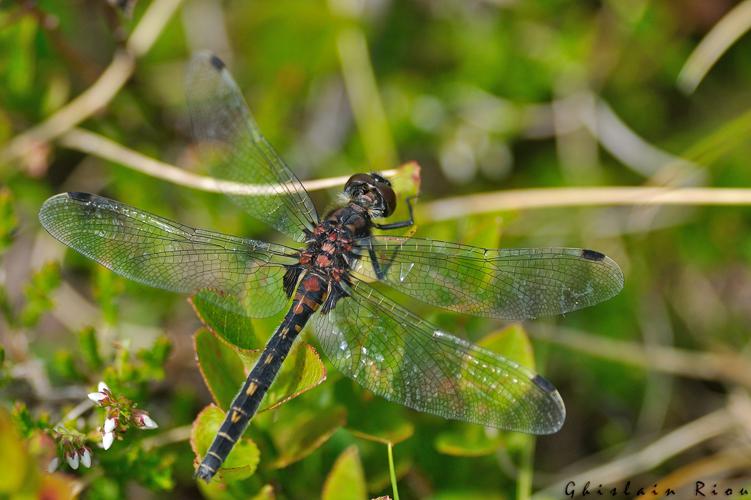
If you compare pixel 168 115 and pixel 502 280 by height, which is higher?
pixel 168 115

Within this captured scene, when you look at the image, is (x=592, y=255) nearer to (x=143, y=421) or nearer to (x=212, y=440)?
(x=212, y=440)

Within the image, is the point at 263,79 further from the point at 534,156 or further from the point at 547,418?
the point at 547,418

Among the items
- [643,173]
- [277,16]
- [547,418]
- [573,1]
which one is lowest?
[547,418]

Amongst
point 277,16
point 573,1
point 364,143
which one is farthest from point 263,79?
point 573,1

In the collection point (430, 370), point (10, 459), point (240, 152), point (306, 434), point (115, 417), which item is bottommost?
point (10, 459)

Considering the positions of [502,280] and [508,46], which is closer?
[502,280]

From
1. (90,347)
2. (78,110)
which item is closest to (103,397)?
(90,347)

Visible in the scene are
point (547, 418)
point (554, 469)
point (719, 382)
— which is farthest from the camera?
point (719, 382)
